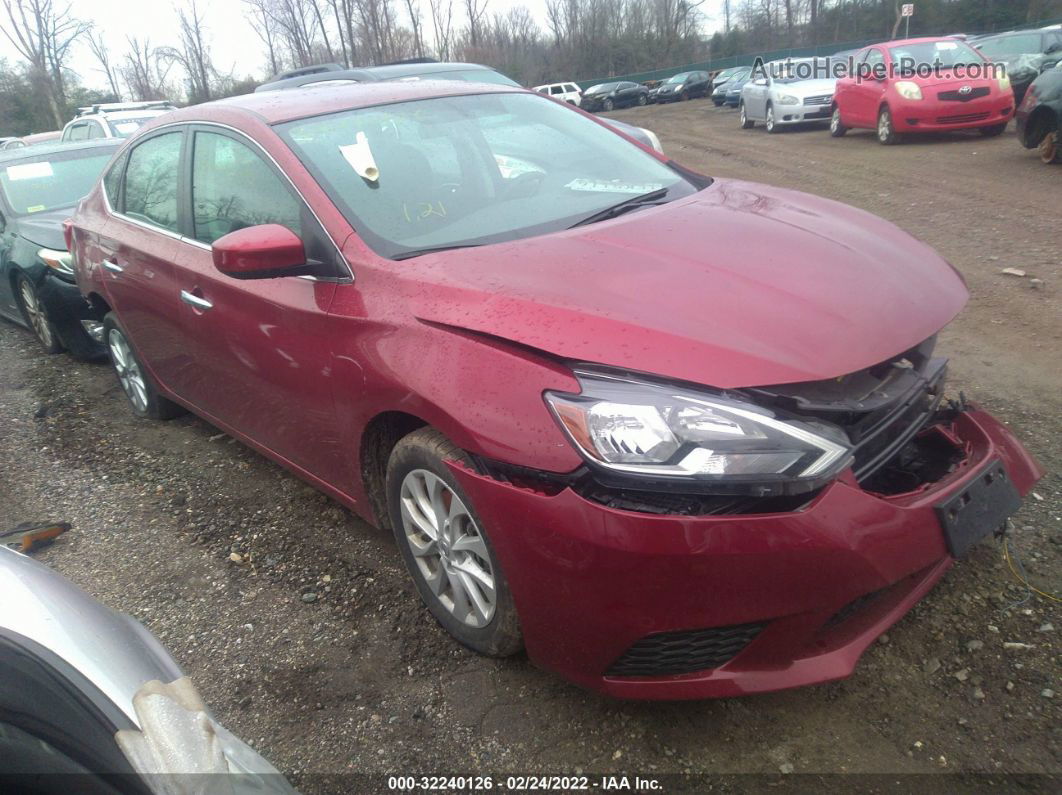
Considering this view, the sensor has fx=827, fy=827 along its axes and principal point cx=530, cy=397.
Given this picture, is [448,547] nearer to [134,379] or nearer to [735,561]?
[735,561]

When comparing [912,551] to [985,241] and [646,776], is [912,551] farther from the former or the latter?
[985,241]

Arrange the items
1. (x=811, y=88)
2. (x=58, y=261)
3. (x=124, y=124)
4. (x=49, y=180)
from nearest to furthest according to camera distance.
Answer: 1. (x=58, y=261)
2. (x=49, y=180)
3. (x=124, y=124)
4. (x=811, y=88)

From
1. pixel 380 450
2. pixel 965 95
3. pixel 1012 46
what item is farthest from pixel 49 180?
pixel 1012 46

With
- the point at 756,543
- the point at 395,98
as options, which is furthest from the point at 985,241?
the point at 756,543

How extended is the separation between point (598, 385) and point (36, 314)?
6063mm

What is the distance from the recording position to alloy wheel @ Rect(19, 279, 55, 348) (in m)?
6.27

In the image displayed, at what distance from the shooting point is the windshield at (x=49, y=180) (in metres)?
6.72

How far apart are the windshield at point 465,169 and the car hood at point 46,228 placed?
12.6 ft

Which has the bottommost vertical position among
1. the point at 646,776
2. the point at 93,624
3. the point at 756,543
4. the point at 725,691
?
the point at 646,776

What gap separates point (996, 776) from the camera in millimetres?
1967

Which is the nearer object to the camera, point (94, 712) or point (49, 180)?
point (94, 712)

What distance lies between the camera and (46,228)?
20.2ft

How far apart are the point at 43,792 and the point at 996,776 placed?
2000mm

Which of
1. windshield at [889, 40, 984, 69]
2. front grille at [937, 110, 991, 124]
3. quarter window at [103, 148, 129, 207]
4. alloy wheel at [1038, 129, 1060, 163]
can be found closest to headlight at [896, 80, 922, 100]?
front grille at [937, 110, 991, 124]
